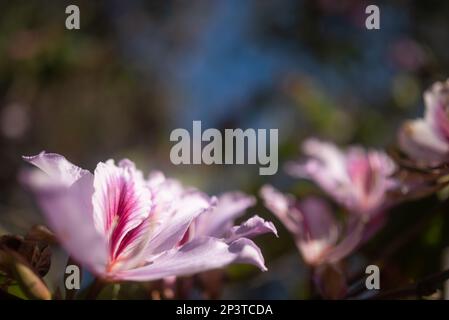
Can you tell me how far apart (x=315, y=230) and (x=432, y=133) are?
0.15 m

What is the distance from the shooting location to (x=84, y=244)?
355mm

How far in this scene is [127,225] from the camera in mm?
444

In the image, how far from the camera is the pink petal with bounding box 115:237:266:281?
39cm

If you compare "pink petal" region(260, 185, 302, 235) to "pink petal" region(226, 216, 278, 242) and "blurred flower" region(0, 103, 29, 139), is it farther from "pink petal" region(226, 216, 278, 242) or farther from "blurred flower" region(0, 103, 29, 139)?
"blurred flower" region(0, 103, 29, 139)

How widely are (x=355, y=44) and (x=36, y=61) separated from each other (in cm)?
84

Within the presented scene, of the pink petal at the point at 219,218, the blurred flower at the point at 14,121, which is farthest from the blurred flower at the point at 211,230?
the blurred flower at the point at 14,121

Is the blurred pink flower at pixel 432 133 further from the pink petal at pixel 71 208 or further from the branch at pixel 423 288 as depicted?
the pink petal at pixel 71 208

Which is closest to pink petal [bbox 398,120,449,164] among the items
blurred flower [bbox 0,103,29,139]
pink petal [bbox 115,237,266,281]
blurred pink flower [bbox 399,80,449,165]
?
blurred pink flower [bbox 399,80,449,165]

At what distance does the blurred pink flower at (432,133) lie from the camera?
1.80ft

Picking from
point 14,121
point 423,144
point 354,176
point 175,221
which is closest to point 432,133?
point 423,144

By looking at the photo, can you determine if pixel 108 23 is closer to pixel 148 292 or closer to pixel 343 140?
pixel 343 140

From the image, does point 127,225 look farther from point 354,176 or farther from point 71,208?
point 354,176
